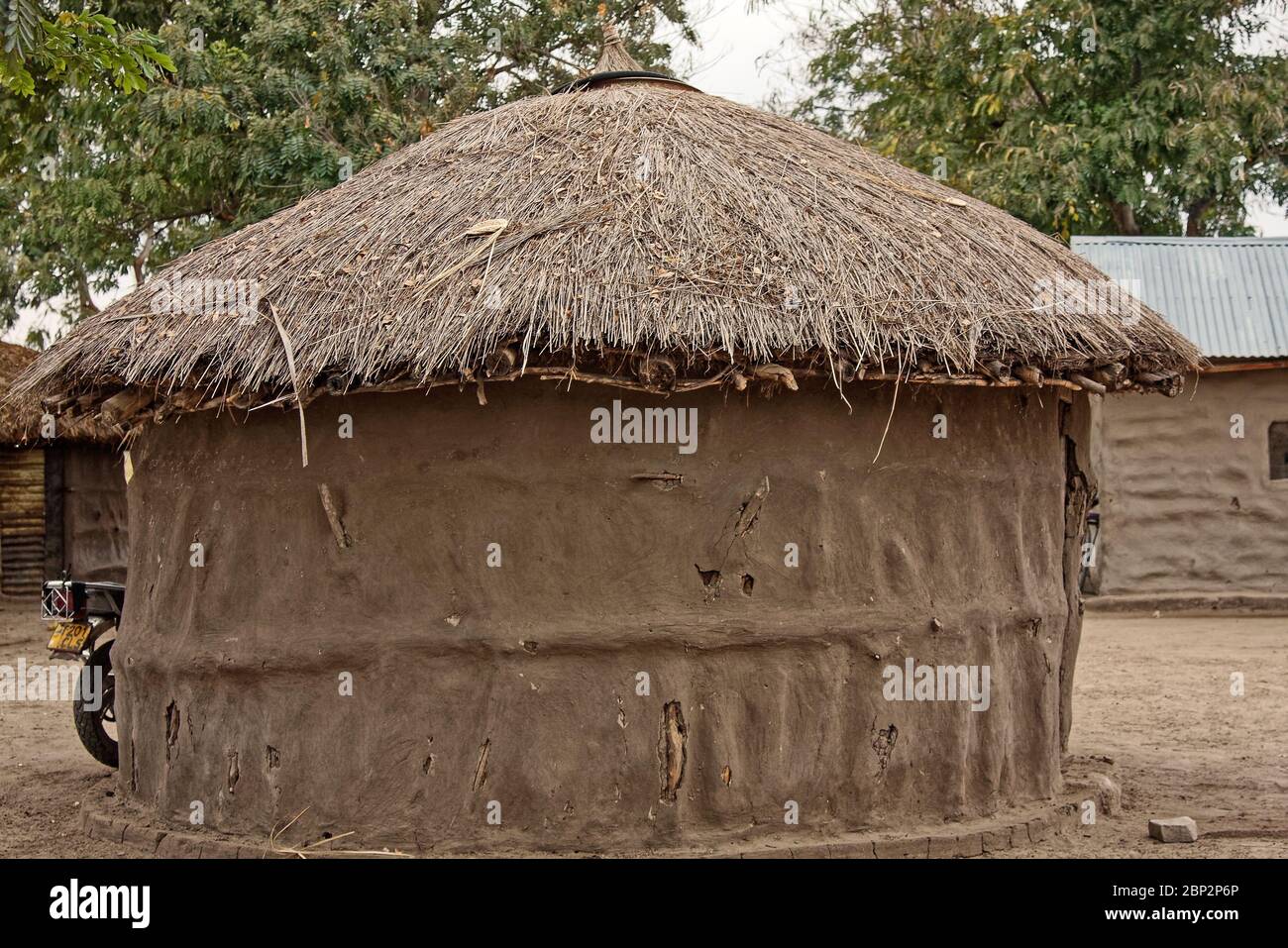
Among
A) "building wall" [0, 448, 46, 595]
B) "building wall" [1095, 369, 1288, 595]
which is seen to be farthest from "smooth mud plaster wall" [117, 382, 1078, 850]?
"building wall" [0, 448, 46, 595]

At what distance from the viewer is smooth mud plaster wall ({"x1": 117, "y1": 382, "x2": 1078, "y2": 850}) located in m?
6.05

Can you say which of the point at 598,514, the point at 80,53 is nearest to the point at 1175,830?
the point at 598,514

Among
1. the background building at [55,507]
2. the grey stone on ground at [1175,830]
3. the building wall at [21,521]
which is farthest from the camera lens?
the building wall at [21,521]

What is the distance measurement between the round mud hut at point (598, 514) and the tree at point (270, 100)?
21.6 feet

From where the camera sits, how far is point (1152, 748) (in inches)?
348

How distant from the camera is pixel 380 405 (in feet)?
20.3

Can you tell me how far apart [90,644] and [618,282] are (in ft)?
12.9

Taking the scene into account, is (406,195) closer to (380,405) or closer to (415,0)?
(380,405)
